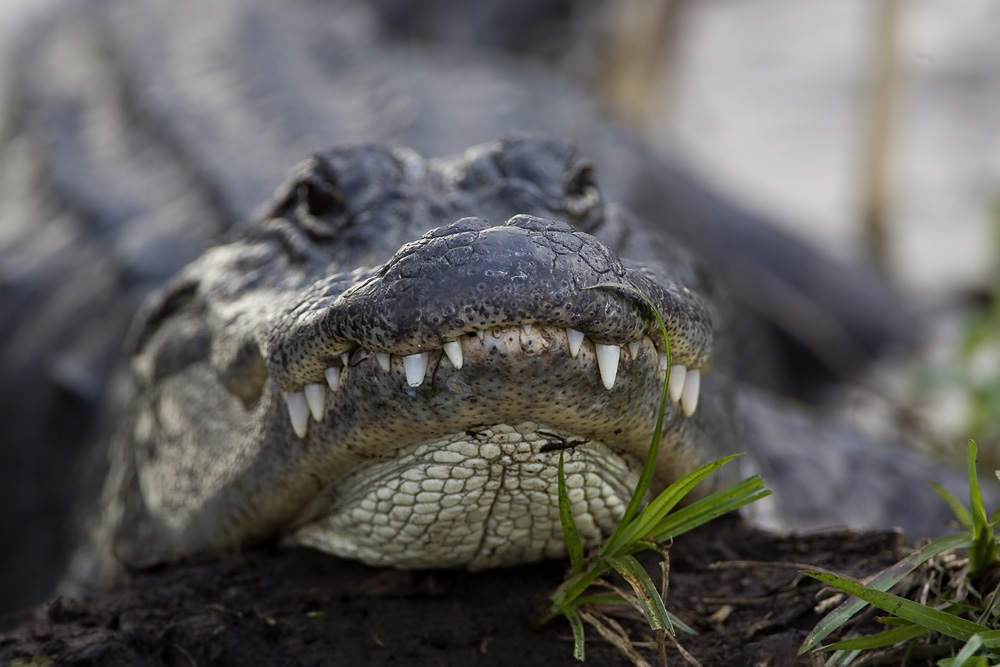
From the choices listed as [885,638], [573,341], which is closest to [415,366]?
[573,341]

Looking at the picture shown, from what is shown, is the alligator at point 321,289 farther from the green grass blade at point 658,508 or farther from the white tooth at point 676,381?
the green grass blade at point 658,508

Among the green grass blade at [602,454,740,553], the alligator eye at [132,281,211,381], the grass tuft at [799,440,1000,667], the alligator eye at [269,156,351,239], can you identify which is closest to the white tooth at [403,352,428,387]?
the green grass blade at [602,454,740,553]

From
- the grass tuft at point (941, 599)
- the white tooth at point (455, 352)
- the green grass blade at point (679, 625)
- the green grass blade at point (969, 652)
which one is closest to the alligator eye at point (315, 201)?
the white tooth at point (455, 352)

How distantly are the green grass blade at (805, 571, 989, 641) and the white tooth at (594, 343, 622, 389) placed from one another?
1.61 feet

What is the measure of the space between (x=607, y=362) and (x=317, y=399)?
528 millimetres

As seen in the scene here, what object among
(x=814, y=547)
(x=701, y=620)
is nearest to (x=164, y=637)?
(x=701, y=620)

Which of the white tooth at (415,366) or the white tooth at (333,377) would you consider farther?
the white tooth at (333,377)

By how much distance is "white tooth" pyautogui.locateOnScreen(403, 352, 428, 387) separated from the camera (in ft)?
5.65

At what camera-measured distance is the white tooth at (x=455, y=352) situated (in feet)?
5.55

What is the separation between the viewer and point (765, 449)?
14.0 ft

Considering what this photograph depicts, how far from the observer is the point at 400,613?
210 cm

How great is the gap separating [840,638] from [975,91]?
368 inches

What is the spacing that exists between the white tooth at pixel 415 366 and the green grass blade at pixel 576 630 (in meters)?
0.53

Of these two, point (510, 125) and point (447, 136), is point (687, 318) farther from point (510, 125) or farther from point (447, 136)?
point (510, 125)
